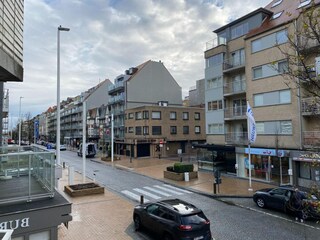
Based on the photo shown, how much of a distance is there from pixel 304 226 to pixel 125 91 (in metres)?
44.2

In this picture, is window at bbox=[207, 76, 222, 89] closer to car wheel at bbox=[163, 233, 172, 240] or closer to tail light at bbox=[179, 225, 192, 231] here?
→ car wheel at bbox=[163, 233, 172, 240]

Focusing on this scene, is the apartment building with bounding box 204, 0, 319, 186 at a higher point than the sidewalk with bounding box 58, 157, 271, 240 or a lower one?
higher

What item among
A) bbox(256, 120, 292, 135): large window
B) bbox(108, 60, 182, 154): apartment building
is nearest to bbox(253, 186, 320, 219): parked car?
bbox(256, 120, 292, 135): large window

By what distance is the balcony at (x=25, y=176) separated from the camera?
6625 millimetres

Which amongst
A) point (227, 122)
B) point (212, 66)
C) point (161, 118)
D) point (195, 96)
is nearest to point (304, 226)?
point (227, 122)

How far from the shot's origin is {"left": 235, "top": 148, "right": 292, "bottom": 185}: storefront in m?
22.4

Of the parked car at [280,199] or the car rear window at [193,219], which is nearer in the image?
the car rear window at [193,219]

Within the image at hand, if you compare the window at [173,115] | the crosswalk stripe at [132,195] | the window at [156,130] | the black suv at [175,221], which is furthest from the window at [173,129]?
the black suv at [175,221]

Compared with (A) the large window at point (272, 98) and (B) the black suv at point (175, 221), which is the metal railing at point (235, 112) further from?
(B) the black suv at point (175, 221)

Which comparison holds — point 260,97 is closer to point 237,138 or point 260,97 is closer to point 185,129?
point 237,138

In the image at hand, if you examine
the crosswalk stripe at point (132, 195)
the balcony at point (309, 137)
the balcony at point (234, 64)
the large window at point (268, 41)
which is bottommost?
the crosswalk stripe at point (132, 195)

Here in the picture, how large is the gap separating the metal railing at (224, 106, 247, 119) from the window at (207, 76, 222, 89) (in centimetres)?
303

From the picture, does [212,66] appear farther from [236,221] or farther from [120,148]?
[120,148]

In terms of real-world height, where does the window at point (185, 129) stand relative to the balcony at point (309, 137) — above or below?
above
